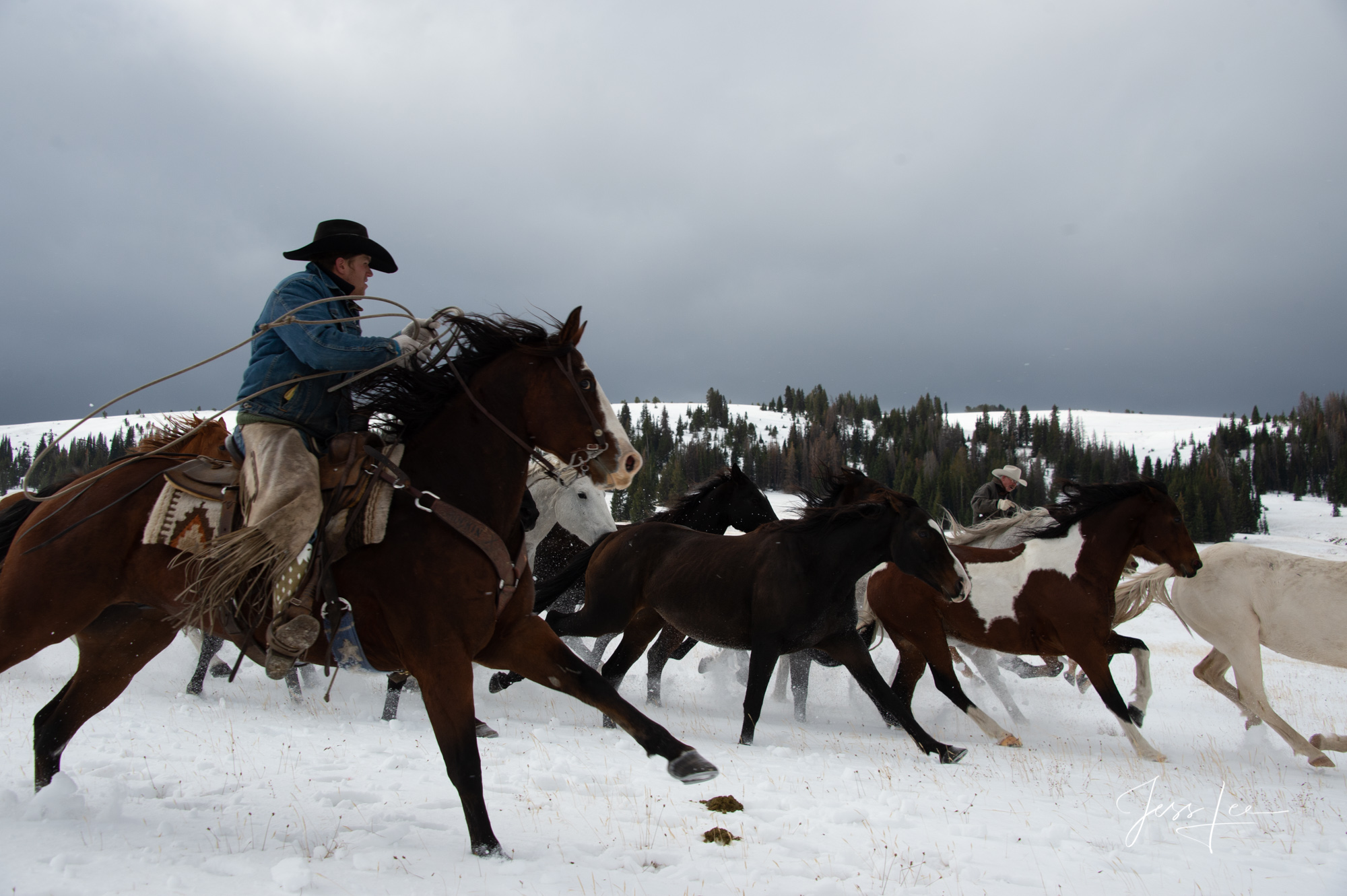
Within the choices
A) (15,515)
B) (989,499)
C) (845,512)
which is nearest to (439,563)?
(15,515)

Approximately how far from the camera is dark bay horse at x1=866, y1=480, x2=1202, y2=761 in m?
7.45

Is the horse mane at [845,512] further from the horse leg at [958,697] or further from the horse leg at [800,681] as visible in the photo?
the horse leg at [800,681]

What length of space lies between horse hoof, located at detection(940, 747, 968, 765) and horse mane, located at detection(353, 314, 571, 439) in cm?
463

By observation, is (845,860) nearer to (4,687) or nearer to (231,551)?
(231,551)

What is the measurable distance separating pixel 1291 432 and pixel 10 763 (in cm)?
14125

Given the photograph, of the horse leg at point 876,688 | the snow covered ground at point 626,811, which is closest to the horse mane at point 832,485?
the horse leg at point 876,688

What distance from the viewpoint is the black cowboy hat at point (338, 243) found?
421 centimetres

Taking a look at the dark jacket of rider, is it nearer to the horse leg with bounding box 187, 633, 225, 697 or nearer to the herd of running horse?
the herd of running horse

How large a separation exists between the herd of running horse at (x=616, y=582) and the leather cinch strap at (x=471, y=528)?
0.07 ft

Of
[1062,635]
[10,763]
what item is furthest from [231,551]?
[1062,635]

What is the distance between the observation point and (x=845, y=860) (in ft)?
12.3

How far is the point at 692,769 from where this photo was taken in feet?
10.5

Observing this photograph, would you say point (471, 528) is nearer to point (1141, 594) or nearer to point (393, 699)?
point (393, 699)

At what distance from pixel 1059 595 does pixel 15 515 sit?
834cm
